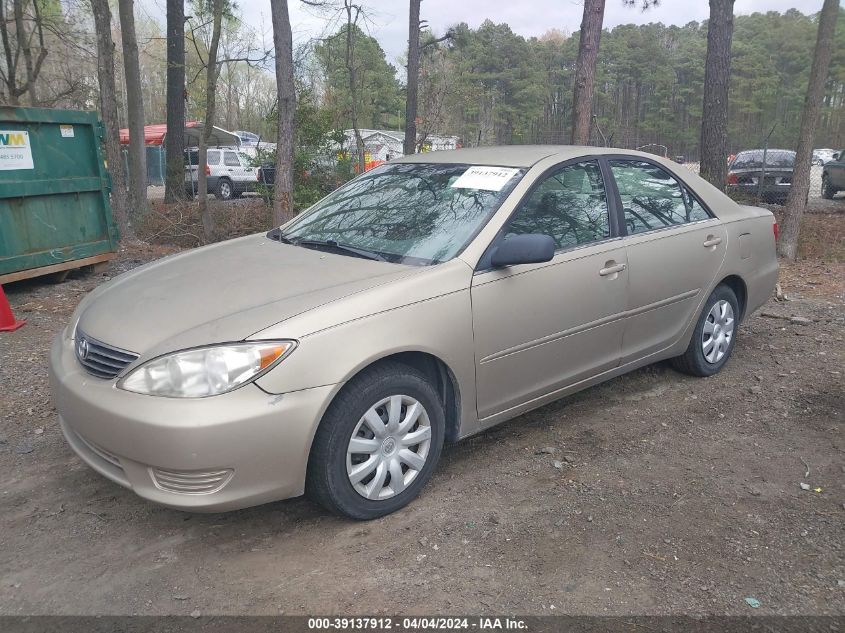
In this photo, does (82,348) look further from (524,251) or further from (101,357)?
(524,251)

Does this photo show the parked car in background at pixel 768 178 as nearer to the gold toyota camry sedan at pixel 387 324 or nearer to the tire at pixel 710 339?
the tire at pixel 710 339

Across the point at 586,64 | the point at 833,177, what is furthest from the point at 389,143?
the point at 586,64

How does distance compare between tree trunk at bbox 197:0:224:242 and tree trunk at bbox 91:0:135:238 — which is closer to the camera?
tree trunk at bbox 91:0:135:238

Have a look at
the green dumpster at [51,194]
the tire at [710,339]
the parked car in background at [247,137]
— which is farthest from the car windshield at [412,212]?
the parked car in background at [247,137]

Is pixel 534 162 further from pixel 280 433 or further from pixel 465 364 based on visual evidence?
pixel 280 433

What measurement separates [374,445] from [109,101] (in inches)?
322

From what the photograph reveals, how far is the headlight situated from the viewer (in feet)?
8.66

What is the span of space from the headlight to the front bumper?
0.04m

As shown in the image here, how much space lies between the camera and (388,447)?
3.06 m

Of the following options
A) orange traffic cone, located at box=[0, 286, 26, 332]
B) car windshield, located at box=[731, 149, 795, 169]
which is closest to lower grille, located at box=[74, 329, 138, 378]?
orange traffic cone, located at box=[0, 286, 26, 332]

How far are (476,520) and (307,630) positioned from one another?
95 centimetres

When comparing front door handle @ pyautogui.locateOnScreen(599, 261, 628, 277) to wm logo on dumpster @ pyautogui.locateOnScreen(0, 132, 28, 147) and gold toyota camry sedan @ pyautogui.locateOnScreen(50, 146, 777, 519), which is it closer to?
gold toyota camry sedan @ pyautogui.locateOnScreen(50, 146, 777, 519)

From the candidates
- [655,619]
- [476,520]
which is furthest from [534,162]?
[655,619]

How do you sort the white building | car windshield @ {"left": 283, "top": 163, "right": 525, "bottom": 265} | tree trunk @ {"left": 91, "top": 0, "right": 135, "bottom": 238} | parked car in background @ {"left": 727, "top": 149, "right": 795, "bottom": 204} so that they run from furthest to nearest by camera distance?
1. the white building
2. parked car in background @ {"left": 727, "top": 149, "right": 795, "bottom": 204}
3. tree trunk @ {"left": 91, "top": 0, "right": 135, "bottom": 238}
4. car windshield @ {"left": 283, "top": 163, "right": 525, "bottom": 265}
